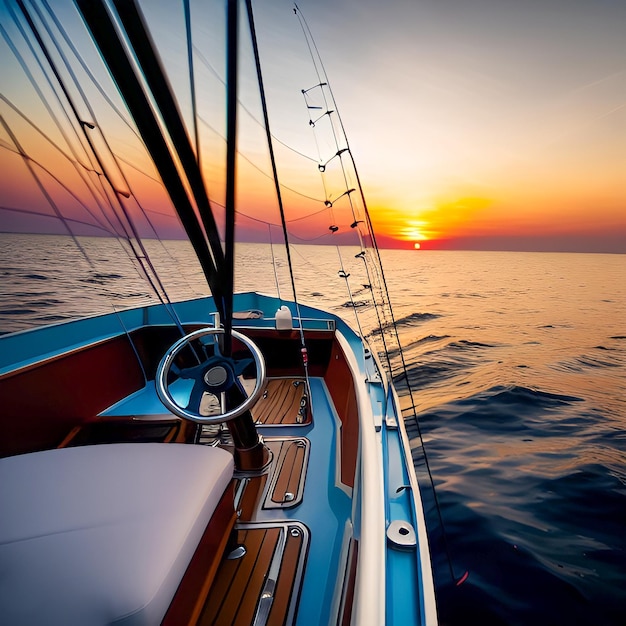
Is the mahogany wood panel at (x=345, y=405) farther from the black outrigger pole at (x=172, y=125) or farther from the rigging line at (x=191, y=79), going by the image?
the rigging line at (x=191, y=79)

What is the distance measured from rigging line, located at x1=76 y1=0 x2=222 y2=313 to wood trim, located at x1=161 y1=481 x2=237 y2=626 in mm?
1056

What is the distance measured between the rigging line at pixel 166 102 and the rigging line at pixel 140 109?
2cm

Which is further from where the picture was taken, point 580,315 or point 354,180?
point 580,315

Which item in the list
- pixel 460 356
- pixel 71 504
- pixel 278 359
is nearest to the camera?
pixel 71 504

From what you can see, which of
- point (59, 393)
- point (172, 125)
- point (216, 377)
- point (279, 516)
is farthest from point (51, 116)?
point (279, 516)

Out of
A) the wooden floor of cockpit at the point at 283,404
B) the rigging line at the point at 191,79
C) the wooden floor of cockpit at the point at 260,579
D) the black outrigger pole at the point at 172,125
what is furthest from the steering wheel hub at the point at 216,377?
the wooden floor of cockpit at the point at 283,404

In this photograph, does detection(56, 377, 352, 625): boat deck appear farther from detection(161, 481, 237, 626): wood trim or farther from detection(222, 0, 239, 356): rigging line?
detection(222, 0, 239, 356): rigging line

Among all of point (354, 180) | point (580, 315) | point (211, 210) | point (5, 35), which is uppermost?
point (5, 35)

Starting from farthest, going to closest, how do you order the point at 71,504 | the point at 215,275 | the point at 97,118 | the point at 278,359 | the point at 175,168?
the point at 278,359, the point at 97,118, the point at 215,275, the point at 175,168, the point at 71,504

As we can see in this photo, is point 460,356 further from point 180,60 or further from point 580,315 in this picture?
point 580,315

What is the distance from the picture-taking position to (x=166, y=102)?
1056 millimetres

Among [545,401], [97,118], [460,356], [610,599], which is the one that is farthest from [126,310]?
[460,356]

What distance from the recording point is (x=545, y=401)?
16.1ft

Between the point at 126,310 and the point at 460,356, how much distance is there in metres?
6.43
